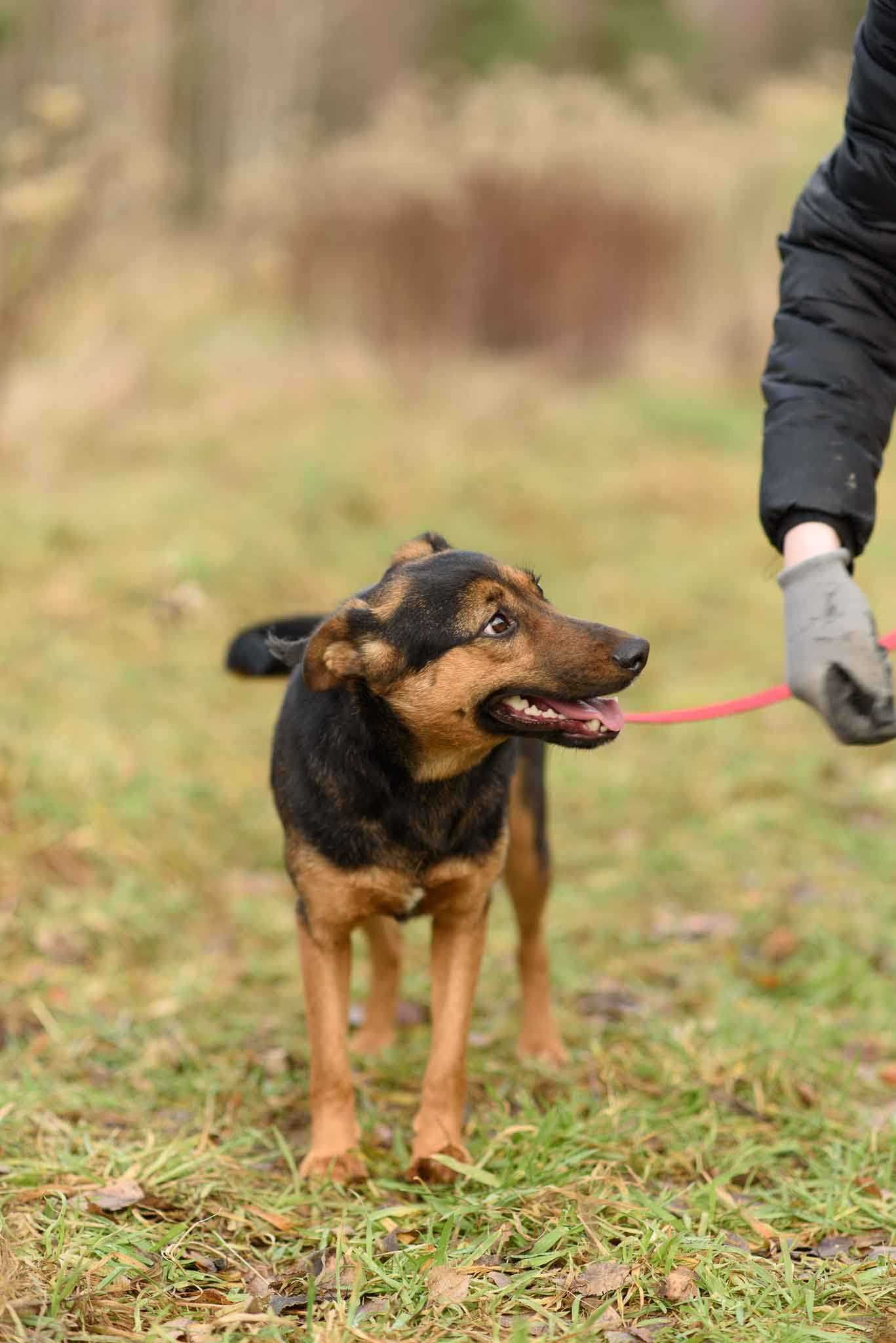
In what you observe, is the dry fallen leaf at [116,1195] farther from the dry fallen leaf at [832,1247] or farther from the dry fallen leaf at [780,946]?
the dry fallen leaf at [780,946]

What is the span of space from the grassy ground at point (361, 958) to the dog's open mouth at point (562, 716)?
53cm

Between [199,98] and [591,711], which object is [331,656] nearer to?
[591,711]

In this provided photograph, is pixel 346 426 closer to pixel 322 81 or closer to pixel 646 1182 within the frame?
pixel 646 1182

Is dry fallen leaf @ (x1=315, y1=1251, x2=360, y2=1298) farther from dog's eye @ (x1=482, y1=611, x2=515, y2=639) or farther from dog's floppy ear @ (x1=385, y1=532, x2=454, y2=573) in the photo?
dog's floppy ear @ (x1=385, y1=532, x2=454, y2=573)

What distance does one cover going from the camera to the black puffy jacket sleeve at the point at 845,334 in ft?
9.54

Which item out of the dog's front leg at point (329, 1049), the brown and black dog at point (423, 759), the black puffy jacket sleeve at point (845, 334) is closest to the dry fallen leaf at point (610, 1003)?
the brown and black dog at point (423, 759)

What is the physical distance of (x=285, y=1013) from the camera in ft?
15.3

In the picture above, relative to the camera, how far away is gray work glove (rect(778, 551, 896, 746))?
103 inches

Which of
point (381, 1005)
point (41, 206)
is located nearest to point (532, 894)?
point (381, 1005)

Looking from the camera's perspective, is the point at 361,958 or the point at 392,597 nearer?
the point at 392,597

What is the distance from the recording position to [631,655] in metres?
3.04

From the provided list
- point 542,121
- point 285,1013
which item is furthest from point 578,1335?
point 542,121

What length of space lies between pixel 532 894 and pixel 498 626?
1258 millimetres

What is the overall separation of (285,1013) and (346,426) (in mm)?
7642
